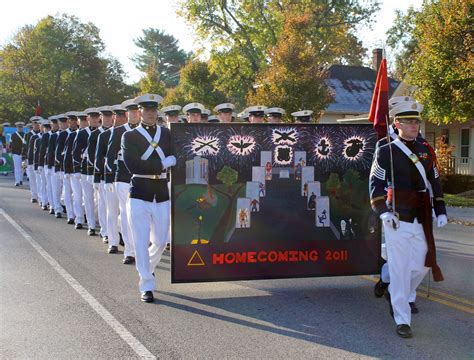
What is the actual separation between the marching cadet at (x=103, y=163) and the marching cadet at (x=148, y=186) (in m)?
2.94

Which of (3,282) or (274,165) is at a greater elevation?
(274,165)

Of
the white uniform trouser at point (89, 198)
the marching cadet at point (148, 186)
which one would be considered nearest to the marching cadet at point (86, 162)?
the white uniform trouser at point (89, 198)

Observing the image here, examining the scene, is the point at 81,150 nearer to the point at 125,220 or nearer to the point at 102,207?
the point at 102,207

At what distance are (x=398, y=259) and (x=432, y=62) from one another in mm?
14233

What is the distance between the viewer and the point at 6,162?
95.3ft

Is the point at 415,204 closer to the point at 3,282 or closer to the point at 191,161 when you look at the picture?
the point at 191,161

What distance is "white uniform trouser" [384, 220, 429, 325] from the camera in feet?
17.4

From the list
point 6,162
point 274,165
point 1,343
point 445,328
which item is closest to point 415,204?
point 445,328

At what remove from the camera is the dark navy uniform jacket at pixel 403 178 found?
17.7ft

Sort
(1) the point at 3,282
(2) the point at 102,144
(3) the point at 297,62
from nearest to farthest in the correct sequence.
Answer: (1) the point at 3,282 < (2) the point at 102,144 < (3) the point at 297,62

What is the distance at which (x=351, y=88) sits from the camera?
141 feet

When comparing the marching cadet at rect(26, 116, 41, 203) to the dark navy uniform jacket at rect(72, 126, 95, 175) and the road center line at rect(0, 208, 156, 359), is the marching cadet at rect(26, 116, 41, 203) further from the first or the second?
the road center line at rect(0, 208, 156, 359)

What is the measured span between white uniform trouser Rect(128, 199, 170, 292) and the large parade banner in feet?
1.10

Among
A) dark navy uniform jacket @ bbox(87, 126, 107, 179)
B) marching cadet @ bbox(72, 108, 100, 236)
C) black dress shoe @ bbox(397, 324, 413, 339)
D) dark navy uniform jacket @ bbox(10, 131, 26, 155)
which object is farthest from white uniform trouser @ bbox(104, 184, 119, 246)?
dark navy uniform jacket @ bbox(10, 131, 26, 155)
